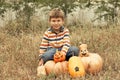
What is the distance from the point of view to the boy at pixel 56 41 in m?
6.08

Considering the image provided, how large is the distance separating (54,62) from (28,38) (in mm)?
2089

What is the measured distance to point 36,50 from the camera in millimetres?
7250

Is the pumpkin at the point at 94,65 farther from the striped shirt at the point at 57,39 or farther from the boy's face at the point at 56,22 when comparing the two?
the boy's face at the point at 56,22

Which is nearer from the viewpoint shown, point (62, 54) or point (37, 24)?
point (62, 54)

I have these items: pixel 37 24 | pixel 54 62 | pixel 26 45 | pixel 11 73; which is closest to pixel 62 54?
pixel 54 62

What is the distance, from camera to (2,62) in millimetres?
6598

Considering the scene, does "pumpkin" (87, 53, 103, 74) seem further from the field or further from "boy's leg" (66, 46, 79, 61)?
"boy's leg" (66, 46, 79, 61)

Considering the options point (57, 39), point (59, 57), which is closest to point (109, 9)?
point (57, 39)

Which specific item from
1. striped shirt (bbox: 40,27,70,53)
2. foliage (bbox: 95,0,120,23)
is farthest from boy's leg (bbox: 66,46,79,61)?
foliage (bbox: 95,0,120,23)

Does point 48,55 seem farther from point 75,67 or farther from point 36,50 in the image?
point 36,50

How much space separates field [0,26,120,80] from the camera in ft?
19.3

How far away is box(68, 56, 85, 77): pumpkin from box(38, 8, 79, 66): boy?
284 mm

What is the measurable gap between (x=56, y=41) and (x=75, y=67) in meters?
0.70

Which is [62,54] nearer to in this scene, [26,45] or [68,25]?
[26,45]
